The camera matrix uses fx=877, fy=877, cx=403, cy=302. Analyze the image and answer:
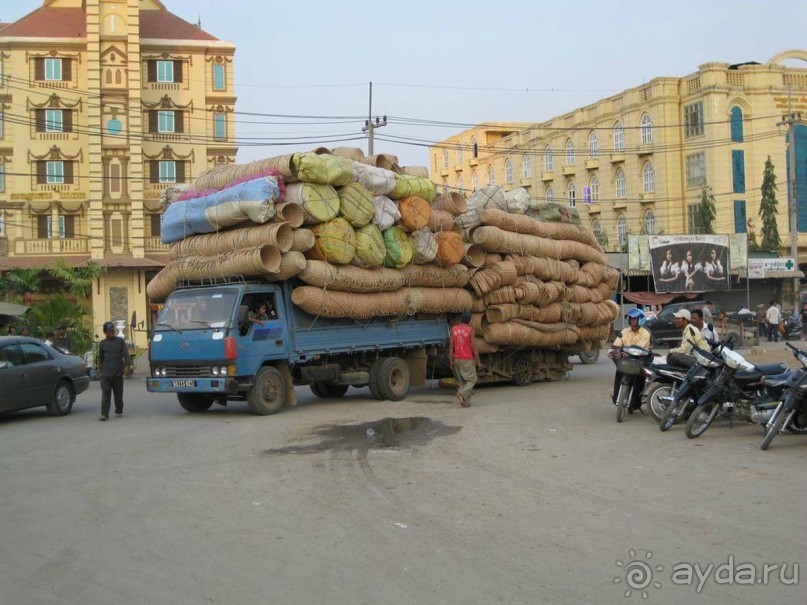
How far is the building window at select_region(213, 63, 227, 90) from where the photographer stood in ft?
142

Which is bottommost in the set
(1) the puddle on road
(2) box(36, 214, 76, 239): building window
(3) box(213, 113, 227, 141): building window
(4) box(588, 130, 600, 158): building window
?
(1) the puddle on road

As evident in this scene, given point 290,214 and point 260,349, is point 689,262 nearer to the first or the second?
point 290,214

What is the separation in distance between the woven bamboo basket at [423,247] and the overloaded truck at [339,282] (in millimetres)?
26


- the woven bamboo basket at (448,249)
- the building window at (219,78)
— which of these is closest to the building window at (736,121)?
the building window at (219,78)

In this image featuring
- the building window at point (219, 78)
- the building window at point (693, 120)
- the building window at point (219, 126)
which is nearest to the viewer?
the building window at point (219, 126)

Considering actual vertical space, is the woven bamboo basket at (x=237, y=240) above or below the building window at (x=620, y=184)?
below

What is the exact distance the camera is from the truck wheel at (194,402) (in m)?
15.5

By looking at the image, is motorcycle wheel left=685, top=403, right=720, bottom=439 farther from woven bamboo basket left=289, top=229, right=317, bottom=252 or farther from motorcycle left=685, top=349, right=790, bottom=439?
woven bamboo basket left=289, top=229, right=317, bottom=252

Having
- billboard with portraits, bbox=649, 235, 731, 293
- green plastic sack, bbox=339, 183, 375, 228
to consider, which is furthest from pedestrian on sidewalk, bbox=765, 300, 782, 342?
green plastic sack, bbox=339, 183, 375, 228

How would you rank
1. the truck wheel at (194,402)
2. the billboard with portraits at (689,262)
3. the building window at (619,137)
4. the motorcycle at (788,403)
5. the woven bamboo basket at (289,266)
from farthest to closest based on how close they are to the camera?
the building window at (619,137) → the billboard with portraits at (689,262) → the truck wheel at (194,402) → the woven bamboo basket at (289,266) → the motorcycle at (788,403)

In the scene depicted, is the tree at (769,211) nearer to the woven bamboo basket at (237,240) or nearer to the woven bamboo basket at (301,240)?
the woven bamboo basket at (301,240)

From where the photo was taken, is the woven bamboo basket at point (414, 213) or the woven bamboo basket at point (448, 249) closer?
the woven bamboo basket at point (414, 213)

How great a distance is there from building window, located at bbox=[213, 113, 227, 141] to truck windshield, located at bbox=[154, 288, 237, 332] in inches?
1169

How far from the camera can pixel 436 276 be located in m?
17.7
